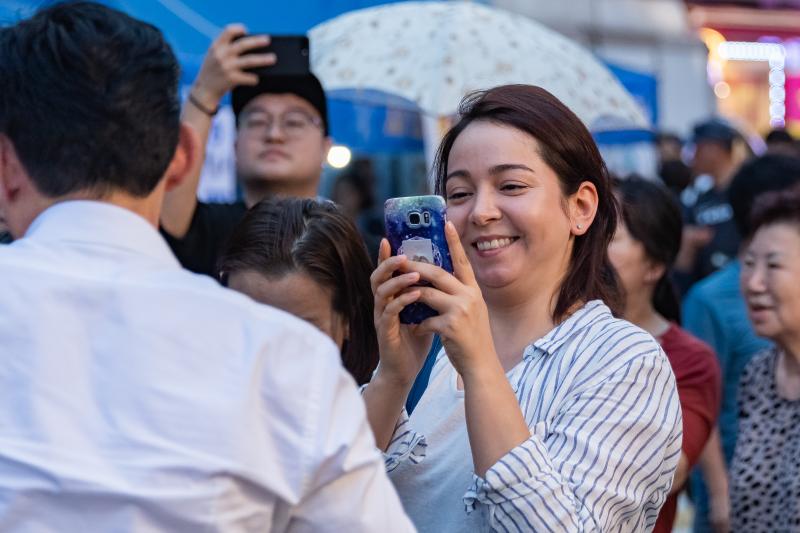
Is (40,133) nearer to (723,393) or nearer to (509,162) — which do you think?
(509,162)

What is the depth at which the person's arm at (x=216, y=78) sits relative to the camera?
3.71 metres

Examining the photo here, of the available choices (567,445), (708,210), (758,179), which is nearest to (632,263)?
(758,179)

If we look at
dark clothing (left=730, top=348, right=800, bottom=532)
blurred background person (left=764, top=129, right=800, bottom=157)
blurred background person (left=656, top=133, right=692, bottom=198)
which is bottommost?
dark clothing (left=730, top=348, right=800, bottom=532)

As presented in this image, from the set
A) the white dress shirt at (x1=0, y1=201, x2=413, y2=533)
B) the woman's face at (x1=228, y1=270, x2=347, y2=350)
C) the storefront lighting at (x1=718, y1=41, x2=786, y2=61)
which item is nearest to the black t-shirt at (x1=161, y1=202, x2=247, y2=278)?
the woman's face at (x1=228, y1=270, x2=347, y2=350)

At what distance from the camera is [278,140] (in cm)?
407

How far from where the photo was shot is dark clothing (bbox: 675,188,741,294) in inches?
253

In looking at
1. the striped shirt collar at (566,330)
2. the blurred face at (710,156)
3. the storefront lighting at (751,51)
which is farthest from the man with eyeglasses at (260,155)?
the storefront lighting at (751,51)

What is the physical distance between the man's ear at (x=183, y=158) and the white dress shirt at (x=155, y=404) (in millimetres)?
158

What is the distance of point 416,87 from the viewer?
4.68m

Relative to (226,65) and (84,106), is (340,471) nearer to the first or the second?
(84,106)

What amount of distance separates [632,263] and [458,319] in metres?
2.04

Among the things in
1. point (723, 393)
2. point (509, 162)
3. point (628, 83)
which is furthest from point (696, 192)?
point (509, 162)

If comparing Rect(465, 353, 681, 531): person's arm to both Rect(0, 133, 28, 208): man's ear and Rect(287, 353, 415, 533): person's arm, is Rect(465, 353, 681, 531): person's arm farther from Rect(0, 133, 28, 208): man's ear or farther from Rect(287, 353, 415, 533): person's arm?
Rect(0, 133, 28, 208): man's ear

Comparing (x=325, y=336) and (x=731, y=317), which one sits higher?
(x=325, y=336)
